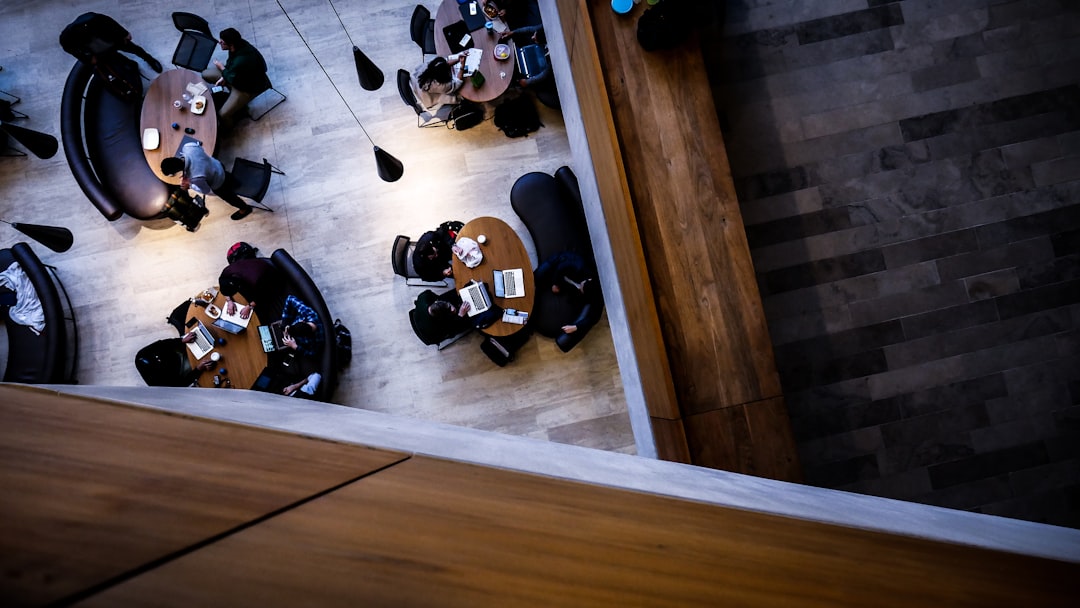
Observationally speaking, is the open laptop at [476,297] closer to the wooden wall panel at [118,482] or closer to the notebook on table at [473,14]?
the notebook on table at [473,14]

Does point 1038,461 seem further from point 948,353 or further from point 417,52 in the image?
point 417,52

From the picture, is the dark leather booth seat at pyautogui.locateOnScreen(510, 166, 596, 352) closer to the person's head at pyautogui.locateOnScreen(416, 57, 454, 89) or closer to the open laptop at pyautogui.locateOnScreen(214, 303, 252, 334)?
the person's head at pyautogui.locateOnScreen(416, 57, 454, 89)

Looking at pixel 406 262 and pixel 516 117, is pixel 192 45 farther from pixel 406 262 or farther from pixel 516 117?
pixel 516 117

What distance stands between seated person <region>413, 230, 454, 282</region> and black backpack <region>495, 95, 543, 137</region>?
142cm

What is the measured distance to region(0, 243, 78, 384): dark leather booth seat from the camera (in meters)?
5.43

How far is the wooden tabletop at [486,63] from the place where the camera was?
5766mm

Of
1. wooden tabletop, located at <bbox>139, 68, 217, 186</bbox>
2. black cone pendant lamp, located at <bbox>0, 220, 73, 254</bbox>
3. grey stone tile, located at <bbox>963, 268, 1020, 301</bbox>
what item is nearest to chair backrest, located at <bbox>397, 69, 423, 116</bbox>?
wooden tabletop, located at <bbox>139, 68, 217, 186</bbox>

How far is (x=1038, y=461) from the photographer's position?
4.92 meters

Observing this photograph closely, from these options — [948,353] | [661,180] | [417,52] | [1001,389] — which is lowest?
[1001,389]

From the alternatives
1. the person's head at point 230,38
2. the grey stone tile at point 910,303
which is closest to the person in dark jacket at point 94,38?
the person's head at point 230,38

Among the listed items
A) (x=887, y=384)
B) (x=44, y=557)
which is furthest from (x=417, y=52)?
(x=44, y=557)

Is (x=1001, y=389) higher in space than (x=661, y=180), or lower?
lower

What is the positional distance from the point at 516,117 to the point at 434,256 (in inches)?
71.8

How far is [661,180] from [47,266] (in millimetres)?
6568
